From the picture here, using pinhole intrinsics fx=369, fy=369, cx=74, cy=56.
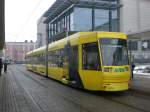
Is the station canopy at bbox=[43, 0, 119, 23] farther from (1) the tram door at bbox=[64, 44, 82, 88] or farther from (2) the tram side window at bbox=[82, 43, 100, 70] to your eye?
(2) the tram side window at bbox=[82, 43, 100, 70]

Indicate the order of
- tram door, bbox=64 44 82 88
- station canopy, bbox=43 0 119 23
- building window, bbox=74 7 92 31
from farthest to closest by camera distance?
building window, bbox=74 7 92 31 → station canopy, bbox=43 0 119 23 → tram door, bbox=64 44 82 88

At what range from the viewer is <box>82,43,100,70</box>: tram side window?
17.2 meters

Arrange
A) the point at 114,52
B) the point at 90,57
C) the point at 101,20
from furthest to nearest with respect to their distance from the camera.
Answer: the point at 101,20, the point at 90,57, the point at 114,52

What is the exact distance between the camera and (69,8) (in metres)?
66.8

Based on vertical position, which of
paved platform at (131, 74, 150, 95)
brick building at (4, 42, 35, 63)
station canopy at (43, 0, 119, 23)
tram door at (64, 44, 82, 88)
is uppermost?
station canopy at (43, 0, 119, 23)

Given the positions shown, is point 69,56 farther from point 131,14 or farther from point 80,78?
point 131,14

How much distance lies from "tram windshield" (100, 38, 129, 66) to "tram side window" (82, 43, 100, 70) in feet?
1.21

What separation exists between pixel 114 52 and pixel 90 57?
1221 millimetres

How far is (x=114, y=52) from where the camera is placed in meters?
17.4

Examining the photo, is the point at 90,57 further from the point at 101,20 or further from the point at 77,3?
the point at 101,20

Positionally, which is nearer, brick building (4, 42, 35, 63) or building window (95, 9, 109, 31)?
building window (95, 9, 109, 31)

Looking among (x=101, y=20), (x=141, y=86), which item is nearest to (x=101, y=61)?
(x=141, y=86)

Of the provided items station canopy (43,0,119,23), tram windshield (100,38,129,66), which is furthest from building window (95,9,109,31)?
tram windshield (100,38,129,66)

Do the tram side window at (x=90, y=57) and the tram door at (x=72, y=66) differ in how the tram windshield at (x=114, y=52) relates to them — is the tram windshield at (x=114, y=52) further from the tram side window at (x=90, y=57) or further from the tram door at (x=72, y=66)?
the tram door at (x=72, y=66)
